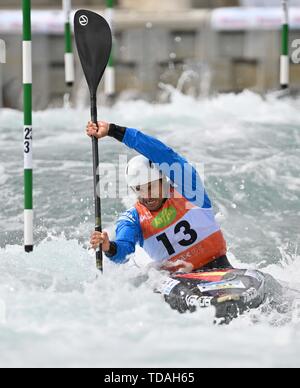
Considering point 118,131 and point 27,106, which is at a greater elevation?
point 27,106

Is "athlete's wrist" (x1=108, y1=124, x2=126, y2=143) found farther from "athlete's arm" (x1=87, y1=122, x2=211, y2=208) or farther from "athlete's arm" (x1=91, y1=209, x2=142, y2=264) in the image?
"athlete's arm" (x1=91, y1=209, x2=142, y2=264)

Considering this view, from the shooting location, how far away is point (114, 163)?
8391 mm

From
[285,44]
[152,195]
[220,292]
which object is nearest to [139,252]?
[152,195]

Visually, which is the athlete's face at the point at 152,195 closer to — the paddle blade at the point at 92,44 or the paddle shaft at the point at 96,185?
the paddle shaft at the point at 96,185

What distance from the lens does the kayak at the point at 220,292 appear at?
5.16 metres

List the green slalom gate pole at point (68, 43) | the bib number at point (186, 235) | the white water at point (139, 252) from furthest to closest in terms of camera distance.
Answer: the green slalom gate pole at point (68, 43) → the bib number at point (186, 235) → the white water at point (139, 252)

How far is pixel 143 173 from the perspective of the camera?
5434 millimetres

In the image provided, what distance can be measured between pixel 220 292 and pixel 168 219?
633 millimetres

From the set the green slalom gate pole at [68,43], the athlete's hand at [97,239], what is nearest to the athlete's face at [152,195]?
the athlete's hand at [97,239]

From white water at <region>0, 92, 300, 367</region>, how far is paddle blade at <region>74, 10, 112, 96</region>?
3.64 ft

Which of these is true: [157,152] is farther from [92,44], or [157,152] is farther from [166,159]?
[92,44]

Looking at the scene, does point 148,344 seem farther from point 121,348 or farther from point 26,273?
point 26,273

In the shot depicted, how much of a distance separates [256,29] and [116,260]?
323 inches

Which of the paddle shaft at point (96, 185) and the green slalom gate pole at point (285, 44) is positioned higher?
the green slalom gate pole at point (285, 44)
